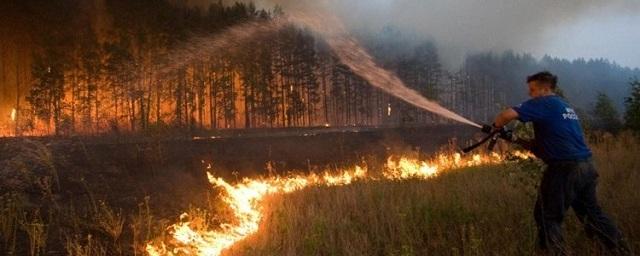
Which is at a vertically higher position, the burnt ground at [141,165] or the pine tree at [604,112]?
the pine tree at [604,112]

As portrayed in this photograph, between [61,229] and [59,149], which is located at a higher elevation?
[59,149]

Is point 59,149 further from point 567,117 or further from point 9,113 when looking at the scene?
point 9,113

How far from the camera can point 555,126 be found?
5.79 m

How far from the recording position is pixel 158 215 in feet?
40.6

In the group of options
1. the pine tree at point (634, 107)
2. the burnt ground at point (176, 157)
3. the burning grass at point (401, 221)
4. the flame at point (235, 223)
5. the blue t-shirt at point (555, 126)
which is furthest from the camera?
the pine tree at point (634, 107)

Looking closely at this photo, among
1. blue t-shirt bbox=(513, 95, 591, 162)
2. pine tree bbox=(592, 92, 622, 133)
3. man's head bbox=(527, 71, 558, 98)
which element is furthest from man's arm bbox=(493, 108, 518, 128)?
pine tree bbox=(592, 92, 622, 133)

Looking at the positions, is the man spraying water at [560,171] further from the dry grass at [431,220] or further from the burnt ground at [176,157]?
the burnt ground at [176,157]

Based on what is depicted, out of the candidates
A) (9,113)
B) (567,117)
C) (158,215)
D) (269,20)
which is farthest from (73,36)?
(567,117)

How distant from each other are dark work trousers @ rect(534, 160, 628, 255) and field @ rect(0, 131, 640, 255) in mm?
268

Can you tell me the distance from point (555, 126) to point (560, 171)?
514mm

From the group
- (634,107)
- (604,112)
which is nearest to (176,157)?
(634,107)

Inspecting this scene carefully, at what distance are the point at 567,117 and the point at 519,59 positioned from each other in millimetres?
185652

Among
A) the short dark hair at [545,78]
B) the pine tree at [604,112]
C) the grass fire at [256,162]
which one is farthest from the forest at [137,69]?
the short dark hair at [545,78]

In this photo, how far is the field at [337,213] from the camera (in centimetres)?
708
